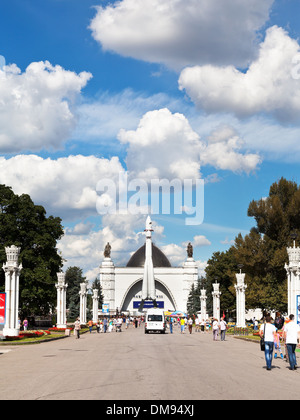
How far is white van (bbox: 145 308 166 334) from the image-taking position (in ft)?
181

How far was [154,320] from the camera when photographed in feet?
182

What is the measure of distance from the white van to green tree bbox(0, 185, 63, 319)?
9.87m

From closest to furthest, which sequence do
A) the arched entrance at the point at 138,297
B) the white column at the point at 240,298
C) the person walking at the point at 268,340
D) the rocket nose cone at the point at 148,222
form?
the person walking at the point at 268,340 → the white column at the point at 240,298 → the rocket nose cone at the point at 148,222 → the arched entrance at the point at 138,297

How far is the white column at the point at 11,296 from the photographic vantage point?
37.8 metres

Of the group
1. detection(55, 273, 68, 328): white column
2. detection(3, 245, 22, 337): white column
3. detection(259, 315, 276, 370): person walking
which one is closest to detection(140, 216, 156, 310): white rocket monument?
detection(55, 273, 68, 328): white column

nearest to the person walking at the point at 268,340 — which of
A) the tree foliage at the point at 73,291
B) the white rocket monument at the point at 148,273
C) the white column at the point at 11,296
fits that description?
the white column at the point at 11,296

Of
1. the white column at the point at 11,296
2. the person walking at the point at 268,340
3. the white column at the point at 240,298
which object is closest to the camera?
the person walking at the point at 268,340

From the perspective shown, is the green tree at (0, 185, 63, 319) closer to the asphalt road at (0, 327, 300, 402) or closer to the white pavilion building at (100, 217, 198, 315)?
the asphalt road at (0, 327, 300, 402)

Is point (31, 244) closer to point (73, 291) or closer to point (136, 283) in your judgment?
point (73, 291)

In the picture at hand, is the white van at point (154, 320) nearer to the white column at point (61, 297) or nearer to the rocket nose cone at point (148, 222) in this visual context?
the white column at point (61, 297)

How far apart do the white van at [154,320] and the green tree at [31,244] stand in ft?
32.4

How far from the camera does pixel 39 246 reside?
59562mm
